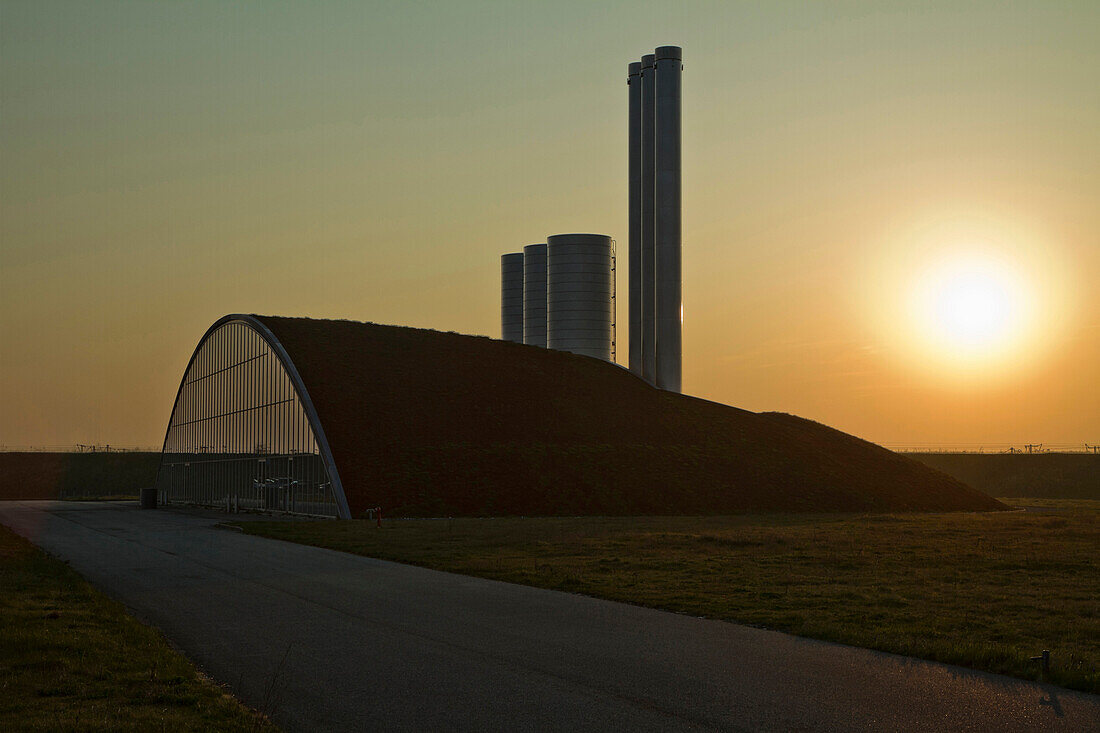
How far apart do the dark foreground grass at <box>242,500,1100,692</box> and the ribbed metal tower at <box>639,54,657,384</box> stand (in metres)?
44.1

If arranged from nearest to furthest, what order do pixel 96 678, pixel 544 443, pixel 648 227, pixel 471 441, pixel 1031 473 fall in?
pixel 96 678
pixel 471 441
pixel 544 443
pixel 648 227
pixel 1031 473

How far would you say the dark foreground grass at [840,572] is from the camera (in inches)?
532

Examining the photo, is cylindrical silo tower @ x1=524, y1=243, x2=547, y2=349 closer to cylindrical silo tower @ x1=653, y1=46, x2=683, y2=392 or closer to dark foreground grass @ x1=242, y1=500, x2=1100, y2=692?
cylindrical silo tower @ x1=653, y1=46, x2=683, y2=392

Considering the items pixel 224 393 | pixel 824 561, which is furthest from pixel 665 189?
pixel 824 561

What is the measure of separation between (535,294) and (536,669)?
323 ft

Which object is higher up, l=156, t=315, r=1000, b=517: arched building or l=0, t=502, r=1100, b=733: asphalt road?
l=156, t=315, r=1000, b=517: arched building

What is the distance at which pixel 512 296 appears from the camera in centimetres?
11462

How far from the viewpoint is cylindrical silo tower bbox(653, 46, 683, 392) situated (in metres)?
81.2

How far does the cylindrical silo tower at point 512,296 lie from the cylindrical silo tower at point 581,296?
12178 millimetres

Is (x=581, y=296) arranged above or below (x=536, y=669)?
above

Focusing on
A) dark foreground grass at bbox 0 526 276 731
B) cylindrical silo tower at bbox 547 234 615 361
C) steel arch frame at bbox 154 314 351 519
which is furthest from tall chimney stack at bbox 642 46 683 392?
dark foreground grass at bbox 0 526 276 731

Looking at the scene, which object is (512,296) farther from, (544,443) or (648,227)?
(544,443)

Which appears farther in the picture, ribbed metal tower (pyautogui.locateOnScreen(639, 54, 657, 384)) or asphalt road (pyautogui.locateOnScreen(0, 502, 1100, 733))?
ribbed metal tower (pyautogui.locateOnScreen(639, 54, 657, 384))

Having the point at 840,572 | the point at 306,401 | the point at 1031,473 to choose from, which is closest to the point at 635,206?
the point at 306,401
